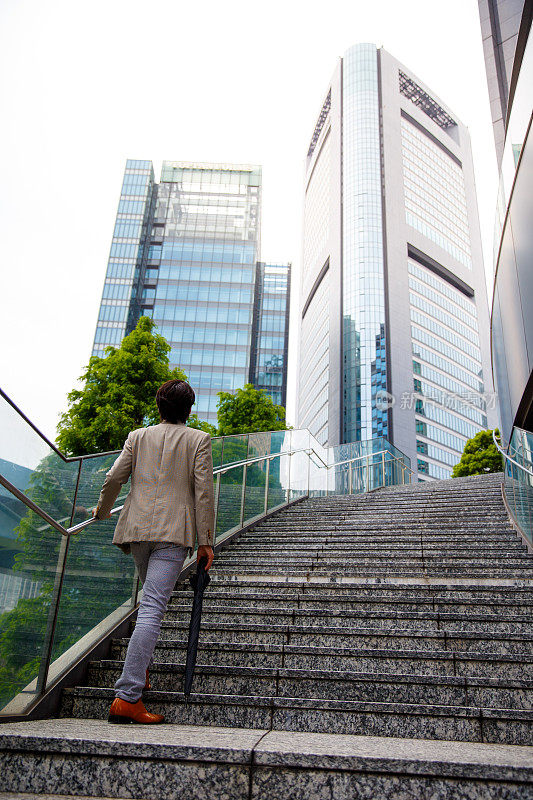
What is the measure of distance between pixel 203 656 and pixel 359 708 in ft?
3.88

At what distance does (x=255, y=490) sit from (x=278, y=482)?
1200 mm

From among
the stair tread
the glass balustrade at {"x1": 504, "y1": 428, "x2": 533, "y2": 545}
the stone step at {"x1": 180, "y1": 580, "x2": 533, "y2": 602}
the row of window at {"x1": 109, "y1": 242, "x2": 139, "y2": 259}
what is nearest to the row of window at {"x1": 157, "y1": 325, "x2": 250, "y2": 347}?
the row of window at {"x1": 109, "y1": 242, "x2": 139, "y2": 259}

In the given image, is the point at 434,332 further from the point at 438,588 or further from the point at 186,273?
the point at 438,588

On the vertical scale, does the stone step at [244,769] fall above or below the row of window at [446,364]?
below

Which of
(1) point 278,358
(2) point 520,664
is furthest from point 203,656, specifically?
(1) point 278,358

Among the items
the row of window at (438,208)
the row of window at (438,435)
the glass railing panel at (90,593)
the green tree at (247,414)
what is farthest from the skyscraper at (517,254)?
the row of window at (438,208)

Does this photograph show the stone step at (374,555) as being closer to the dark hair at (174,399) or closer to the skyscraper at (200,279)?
the dark hair at (174,399)

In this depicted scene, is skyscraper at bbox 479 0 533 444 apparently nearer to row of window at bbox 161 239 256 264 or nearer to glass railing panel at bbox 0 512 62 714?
glass railing panel at bbox 0 512 62 714

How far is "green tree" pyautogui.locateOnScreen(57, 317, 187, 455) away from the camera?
14812 mm

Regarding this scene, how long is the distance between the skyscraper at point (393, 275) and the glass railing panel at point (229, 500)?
6640 cm

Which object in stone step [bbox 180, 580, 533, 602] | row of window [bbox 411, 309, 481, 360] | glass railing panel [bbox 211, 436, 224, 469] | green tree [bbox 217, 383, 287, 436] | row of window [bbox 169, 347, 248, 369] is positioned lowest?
stone step [bbox 180, 580, 533, 602]

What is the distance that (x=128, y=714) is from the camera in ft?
8.72

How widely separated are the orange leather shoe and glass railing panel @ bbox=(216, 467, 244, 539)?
4.22 meters

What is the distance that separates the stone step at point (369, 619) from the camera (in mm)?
3869
